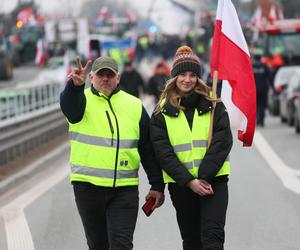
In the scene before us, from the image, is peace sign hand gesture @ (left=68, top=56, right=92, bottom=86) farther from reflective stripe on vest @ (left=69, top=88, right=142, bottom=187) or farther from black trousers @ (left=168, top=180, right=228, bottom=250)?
black trousers @ (left=168, top=180, right=228, bottom=250)

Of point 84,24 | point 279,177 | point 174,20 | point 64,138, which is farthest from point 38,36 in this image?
point 279,177

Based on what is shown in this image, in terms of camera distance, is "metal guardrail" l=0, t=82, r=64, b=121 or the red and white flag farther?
"metal guardrail" l=0, t=82, r=64, b=121

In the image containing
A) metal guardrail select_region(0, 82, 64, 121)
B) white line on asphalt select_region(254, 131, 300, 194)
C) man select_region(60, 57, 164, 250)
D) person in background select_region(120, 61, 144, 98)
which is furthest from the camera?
person in background select_region(120, 61, 144, 98)

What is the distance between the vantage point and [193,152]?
6.66 m

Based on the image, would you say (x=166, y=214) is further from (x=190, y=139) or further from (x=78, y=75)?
(x=78, y=75)

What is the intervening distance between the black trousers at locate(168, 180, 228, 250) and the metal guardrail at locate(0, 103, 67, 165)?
347 inches

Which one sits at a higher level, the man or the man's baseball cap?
the man's baseball cap

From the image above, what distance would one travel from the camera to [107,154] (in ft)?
21.7

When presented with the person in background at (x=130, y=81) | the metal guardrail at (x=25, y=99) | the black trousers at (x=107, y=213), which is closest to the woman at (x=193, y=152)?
the black trousers at (x=107, y=213)

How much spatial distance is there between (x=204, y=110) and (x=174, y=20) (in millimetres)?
100184

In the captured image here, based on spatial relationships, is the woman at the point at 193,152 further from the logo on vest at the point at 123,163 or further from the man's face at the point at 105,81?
the man's face at the point at 105,81

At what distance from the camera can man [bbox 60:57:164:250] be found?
6598 millimetres

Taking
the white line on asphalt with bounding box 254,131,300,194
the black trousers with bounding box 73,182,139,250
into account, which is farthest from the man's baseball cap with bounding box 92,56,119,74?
the white line on asphalt with bounding box 254,131,300,194

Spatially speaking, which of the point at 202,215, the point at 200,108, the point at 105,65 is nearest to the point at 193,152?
the point at 200,108
